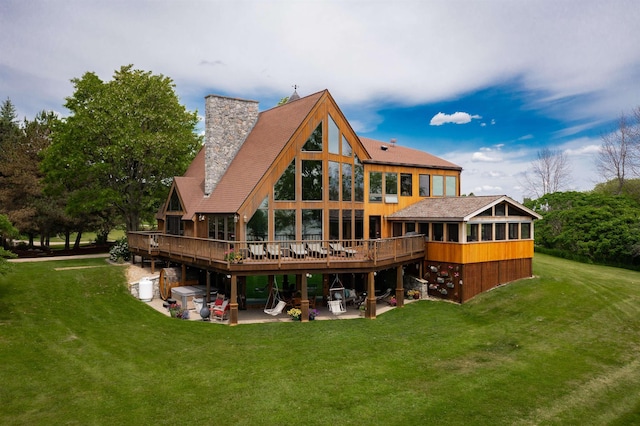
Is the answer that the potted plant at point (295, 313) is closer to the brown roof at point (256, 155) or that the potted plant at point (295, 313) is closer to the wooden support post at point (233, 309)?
the wooden support post at point (233, 309)

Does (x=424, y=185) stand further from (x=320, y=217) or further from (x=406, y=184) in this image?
(x=320, y=217)

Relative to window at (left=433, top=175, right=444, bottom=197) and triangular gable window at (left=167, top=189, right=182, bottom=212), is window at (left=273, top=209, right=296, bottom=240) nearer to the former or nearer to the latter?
triangular gable window at (left=167, top=189, right=182, bottom=212)

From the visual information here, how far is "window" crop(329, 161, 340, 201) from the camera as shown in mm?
20295

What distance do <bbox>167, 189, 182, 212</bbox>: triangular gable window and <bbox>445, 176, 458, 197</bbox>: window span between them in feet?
54.6

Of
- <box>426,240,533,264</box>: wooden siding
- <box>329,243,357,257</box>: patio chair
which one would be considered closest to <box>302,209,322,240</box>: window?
<box>329,243,357,257</box>: patio chair

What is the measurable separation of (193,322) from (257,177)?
23.3 feet

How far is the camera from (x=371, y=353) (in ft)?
43.9

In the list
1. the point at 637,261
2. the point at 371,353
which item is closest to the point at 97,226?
the point at 371,353

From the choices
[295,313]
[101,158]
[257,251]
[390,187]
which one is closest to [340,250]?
[295,313]

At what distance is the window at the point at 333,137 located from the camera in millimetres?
20422

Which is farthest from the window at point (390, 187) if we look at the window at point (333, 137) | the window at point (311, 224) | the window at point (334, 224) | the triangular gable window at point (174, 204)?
the triangular gable window at point (174, 204)

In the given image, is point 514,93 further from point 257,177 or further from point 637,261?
point 257,177

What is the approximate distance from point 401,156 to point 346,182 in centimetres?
563

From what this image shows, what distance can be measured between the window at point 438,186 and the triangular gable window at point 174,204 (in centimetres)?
1558
